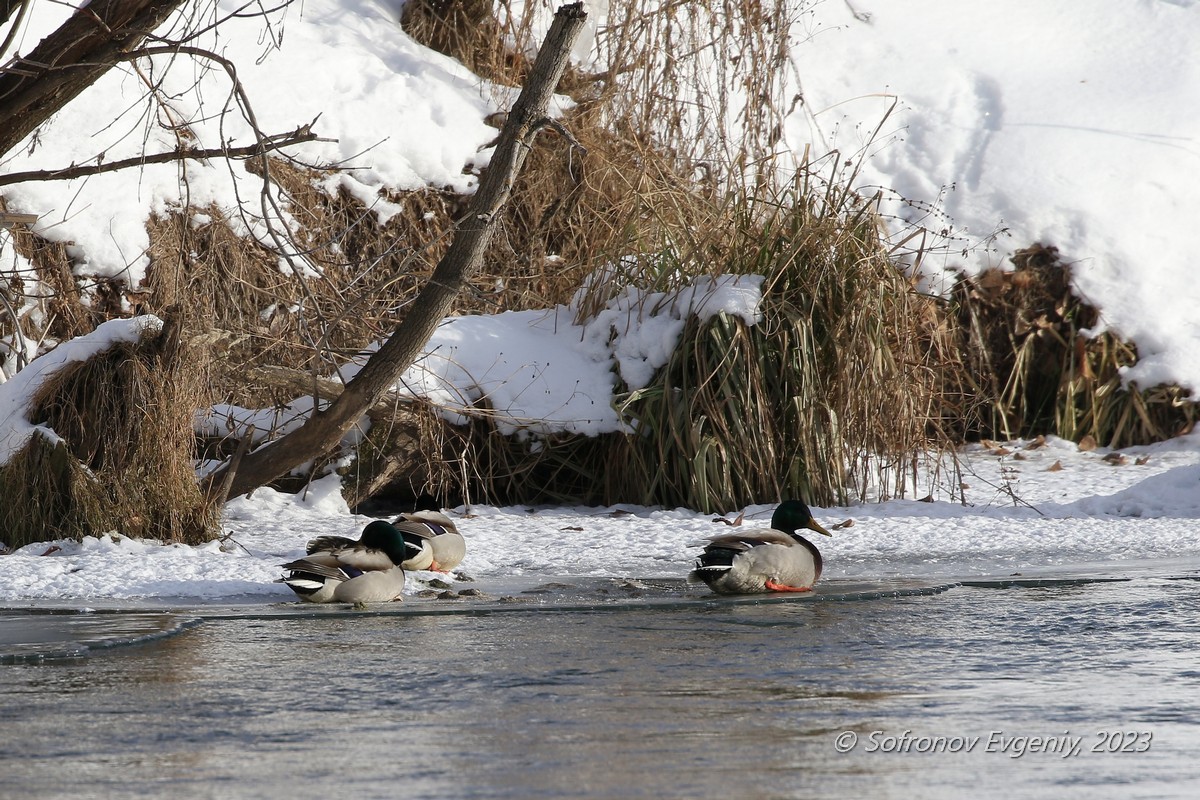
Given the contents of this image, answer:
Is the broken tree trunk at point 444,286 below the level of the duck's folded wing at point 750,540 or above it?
above

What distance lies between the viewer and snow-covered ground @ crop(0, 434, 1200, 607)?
273 inches

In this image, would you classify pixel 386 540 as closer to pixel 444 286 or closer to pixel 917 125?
pixel 444 286

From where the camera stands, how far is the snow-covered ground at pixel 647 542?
6.93 metres

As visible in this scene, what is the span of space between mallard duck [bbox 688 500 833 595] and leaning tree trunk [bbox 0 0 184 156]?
10.8ft

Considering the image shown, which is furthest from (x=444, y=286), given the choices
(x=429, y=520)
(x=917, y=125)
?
(x=917, y=125)

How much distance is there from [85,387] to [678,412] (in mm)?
3648

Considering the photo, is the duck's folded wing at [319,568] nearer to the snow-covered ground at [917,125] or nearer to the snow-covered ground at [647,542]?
the snow-covered ground at [647,542]

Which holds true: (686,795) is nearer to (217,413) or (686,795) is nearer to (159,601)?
(159,601)

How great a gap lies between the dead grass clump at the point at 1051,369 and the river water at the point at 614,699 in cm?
727

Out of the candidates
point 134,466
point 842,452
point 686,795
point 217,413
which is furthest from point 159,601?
point 842,452

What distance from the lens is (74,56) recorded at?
6320 mm

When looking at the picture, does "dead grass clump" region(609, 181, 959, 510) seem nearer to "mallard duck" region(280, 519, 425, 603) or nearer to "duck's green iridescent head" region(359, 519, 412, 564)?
"duck's green iridescent head" region(359, 519, 412, 564)

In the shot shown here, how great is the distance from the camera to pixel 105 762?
350cm

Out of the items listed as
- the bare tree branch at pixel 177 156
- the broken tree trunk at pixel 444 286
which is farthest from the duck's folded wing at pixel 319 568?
the broken tree trunk at pixel 444 286
